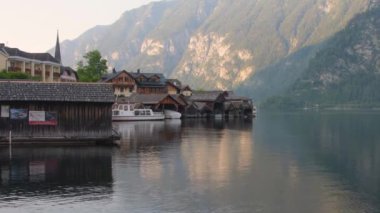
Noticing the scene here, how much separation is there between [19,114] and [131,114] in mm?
66585

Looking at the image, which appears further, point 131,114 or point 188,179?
point 131,114

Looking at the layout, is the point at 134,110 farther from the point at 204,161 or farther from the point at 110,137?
the point at 204,161

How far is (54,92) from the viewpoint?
57469 mm

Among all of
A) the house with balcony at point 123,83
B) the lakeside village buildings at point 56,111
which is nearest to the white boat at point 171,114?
the house with balcony at point 123,83

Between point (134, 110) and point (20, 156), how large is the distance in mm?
74969

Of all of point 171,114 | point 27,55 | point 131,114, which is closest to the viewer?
point 131,114

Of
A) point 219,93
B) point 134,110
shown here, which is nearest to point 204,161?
point 134,110

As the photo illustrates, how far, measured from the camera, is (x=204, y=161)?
1935 inches

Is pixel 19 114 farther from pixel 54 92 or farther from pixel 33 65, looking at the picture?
pixel 33 65

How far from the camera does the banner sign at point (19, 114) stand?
2229 inches

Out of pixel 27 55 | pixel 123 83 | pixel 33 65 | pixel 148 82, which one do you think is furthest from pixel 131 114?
pixel 148 82

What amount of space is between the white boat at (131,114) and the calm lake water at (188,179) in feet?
195

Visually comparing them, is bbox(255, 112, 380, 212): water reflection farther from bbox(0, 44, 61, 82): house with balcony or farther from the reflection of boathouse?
bbox(0, 44, 61, 82): house with balcony

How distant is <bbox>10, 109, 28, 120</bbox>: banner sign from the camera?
56625mm
